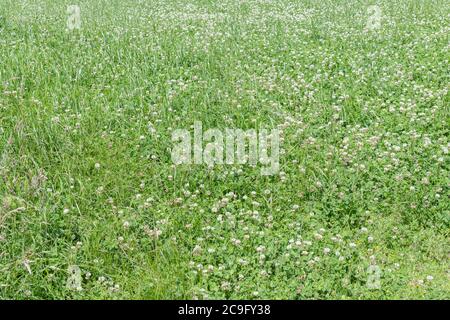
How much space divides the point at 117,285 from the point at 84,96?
15.5 ft

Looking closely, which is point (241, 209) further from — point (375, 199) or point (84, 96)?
point (84, 96)

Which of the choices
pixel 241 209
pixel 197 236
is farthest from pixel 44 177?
pixel 241 209

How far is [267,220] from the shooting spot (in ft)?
20.2

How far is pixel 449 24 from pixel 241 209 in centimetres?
1007

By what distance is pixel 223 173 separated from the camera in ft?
22.9

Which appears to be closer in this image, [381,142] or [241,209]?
[241,209]

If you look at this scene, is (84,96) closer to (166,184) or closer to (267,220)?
(166,184)

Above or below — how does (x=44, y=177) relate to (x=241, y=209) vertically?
above

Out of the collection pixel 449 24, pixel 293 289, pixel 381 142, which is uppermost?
pixel 449 24

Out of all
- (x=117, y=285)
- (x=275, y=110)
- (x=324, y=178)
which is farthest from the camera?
(x=275, y=110)

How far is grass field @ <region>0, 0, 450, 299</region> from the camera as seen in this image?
5309mm

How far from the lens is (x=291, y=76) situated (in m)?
10.3

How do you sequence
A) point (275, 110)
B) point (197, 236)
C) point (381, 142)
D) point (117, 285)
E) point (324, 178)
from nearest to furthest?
1. point (117, 285)
2. point (197, 236)
3. point (324, 178)
4. point (381, 142)
5. point (275, 110)

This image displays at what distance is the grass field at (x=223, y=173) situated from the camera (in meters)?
5.31
